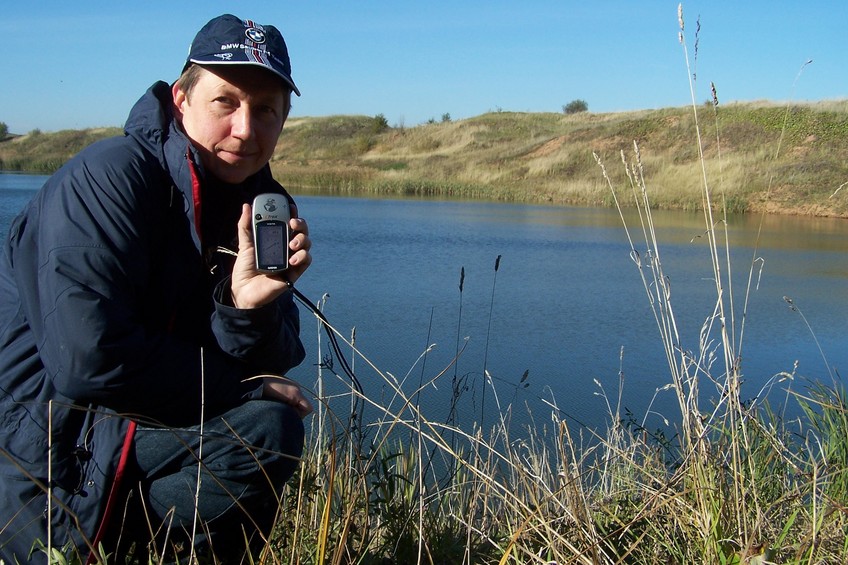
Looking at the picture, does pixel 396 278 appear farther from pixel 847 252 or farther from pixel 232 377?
pixel 847 252

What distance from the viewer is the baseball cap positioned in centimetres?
177

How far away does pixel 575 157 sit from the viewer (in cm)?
2652

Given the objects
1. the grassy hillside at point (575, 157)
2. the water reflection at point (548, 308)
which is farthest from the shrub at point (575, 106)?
the water reflection at point (548, 308)

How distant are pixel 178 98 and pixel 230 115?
0.52ft

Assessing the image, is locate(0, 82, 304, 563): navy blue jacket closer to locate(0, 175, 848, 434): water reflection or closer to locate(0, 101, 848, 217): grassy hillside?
locate(0, 175, 848, 434): water reflection

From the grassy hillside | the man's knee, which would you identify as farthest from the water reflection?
the grassy hillside

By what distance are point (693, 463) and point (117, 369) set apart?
4.12 feet

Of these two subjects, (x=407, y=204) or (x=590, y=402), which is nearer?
(x=590, y=402)

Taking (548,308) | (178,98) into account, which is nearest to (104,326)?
(178,98)

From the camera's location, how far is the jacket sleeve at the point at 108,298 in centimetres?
157

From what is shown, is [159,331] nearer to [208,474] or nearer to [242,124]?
[208,474]

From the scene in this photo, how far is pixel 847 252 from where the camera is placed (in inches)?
432

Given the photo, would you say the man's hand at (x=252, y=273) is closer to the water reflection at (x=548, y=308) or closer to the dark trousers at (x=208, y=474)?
the dark trousers at (x=208, y=474)

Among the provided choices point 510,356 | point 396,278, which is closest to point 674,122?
point 396,278
